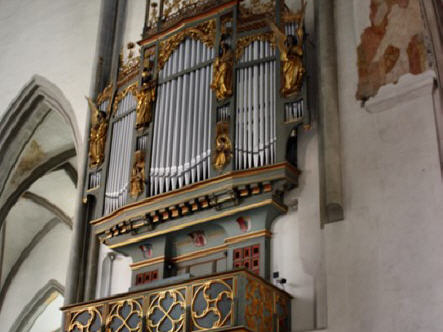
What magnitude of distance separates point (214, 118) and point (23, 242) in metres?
12.0

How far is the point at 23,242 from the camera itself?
22.2m

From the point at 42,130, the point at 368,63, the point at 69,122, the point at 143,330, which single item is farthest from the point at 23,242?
the point at 368,63

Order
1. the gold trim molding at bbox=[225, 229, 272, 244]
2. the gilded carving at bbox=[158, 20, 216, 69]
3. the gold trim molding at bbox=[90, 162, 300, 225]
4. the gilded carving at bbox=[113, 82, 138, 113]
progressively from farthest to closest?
the gilded carving at bbox=[113, 82, 138, 113], the gilded carving at bbox=[158, 20, 216, 69], the gold trim molding at bbox=[225, 229, 272, 244], the gold trim molding at bbox=[90, 162, 300, 225]

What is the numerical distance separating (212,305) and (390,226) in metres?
2.40

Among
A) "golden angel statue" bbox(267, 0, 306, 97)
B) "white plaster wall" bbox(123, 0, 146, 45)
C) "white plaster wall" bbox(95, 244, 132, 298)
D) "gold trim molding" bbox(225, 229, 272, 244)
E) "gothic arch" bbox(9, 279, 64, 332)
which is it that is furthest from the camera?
"gothic arch" bbox(9, 279, 64, 332)

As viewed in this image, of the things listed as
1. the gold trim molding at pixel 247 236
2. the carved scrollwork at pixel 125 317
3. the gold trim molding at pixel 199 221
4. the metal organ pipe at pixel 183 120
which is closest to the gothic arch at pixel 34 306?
the gold trim molding at pixel 199 221

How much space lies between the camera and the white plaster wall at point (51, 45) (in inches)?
635

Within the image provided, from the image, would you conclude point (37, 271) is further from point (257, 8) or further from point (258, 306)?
point (258, 306)

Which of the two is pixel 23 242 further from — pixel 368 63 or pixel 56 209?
pixel 368 63

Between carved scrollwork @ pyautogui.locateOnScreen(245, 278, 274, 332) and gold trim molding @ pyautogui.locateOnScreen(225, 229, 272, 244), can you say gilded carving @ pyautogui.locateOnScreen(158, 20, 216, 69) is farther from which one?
carved scrollwork @ pyautogui.locateOnScreen(245, 278, 274, 332)

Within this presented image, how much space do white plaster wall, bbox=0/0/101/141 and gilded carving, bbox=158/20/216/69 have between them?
270cm

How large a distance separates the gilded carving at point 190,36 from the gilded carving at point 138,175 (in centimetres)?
163

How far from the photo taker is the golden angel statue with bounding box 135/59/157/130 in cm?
1291

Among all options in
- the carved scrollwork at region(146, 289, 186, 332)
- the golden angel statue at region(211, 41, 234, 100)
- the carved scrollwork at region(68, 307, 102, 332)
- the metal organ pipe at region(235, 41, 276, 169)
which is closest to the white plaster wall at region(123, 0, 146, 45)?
the golden angel statue at region(211, 41, 234, 100)
